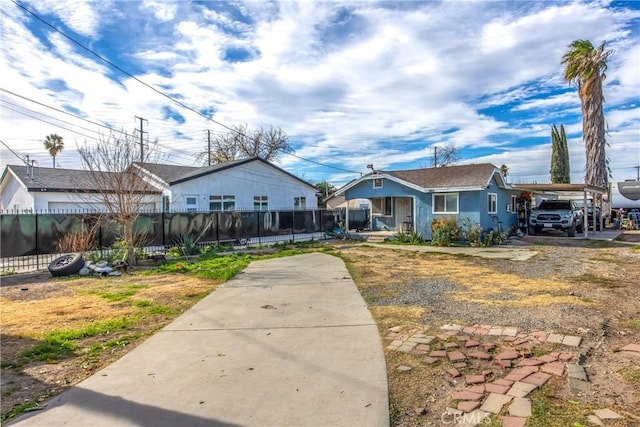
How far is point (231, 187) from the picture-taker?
889 inches

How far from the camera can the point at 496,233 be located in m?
17.6

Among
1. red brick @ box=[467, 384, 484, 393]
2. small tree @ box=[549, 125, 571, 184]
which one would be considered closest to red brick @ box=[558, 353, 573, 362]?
red brick @ box=[467, 384, 484, 393]

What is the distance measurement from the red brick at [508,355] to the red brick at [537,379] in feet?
1.35

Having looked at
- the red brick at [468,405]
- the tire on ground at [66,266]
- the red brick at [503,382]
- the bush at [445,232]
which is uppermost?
the bush at [445,232]

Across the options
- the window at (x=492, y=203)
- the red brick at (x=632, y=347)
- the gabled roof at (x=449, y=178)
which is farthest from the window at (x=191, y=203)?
the red brick at (x=632, y=347)

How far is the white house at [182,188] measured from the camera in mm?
19691

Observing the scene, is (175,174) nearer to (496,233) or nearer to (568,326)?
(496,233)

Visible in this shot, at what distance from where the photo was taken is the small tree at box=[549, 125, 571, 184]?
36281 mm

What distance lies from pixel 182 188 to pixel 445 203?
13.6 m

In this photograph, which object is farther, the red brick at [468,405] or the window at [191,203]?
the window at [191,203]

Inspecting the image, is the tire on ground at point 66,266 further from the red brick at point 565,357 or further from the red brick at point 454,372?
the red brick at point 565,357

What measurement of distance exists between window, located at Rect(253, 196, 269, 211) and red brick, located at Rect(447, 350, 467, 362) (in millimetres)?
20501

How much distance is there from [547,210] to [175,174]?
68.1 ft

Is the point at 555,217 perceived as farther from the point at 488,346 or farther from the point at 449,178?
the point at 488,346
